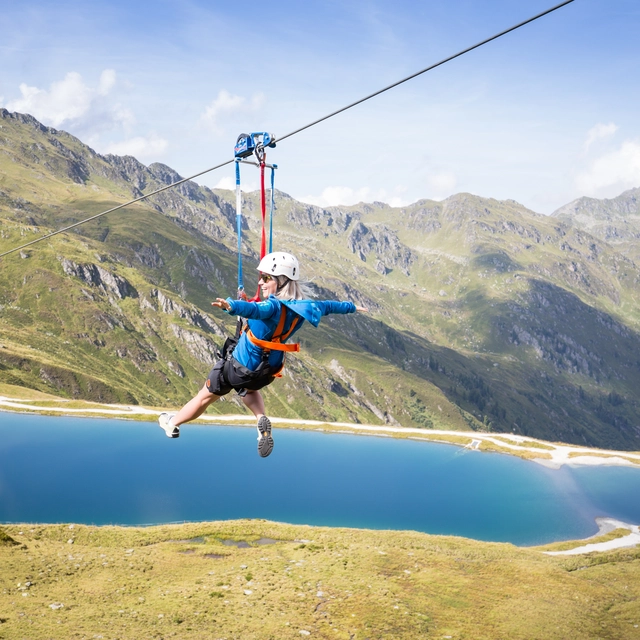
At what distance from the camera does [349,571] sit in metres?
35.4

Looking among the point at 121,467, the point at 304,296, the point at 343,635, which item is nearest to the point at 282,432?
the point at 121,467


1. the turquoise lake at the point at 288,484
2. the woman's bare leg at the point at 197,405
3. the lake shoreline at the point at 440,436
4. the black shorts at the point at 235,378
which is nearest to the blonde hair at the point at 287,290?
the black shorts at the point at 235,378

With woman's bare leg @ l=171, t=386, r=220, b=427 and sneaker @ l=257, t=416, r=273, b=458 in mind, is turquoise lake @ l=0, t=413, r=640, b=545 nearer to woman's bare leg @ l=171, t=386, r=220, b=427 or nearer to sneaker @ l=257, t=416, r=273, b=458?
woman's bare leg @ l=171, t=386, r=220, b=427

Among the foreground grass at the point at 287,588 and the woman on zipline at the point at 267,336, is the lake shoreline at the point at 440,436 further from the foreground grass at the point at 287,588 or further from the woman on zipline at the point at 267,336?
the woman on zipline at the point at 267,336

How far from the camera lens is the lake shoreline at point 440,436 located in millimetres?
103750

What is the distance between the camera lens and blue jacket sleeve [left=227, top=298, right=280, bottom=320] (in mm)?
8609

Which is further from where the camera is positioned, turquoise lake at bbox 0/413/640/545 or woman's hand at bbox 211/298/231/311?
turquoise lake at bbox 0/413/640/545

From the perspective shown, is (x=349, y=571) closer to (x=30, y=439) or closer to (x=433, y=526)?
(x=433, y=526)

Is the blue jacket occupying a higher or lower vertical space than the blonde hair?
lower

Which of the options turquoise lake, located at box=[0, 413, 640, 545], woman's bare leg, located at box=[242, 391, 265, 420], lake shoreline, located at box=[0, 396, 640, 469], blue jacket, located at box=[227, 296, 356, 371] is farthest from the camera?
lake shoreline, located at box=[0, 396, 640, 469]

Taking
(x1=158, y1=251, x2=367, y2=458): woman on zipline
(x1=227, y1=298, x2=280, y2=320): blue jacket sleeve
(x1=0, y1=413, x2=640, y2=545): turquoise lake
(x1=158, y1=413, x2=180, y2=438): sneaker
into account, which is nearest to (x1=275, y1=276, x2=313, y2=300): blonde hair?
(x1=158, y1=251, x2=367, y2=458): woman on zipline

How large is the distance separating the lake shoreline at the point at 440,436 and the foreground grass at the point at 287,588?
6153 cm

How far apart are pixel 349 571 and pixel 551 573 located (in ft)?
54.4

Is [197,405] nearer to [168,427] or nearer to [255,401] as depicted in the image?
[168,427]
